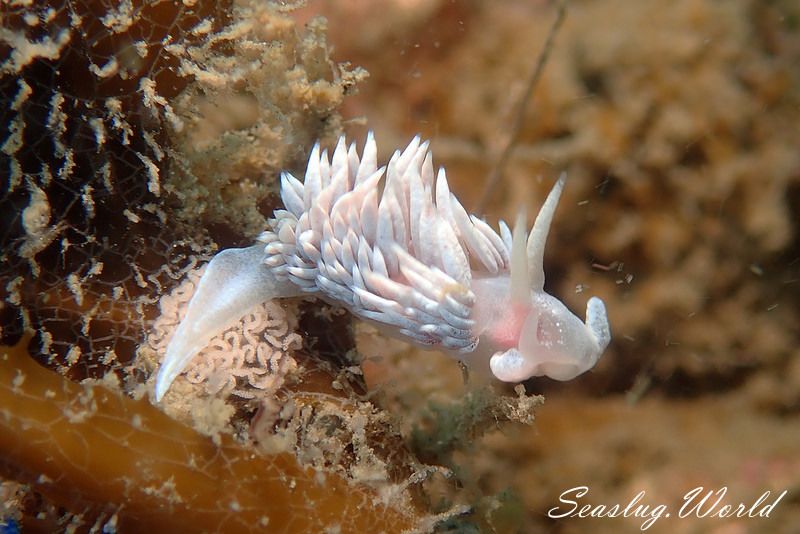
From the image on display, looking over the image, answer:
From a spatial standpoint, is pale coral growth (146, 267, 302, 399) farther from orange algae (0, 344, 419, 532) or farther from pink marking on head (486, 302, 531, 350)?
pink marking on head (486, 302, 531, 350)

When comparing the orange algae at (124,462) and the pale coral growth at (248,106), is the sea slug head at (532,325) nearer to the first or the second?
the orange algae at (124,462)

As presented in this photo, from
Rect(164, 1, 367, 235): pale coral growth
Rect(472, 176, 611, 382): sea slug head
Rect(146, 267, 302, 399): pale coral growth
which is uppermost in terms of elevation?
Rect(164, 1, 367, 235): pale coral growth

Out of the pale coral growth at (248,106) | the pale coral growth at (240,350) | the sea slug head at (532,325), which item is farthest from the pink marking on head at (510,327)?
the pale coral growth at (248,106)

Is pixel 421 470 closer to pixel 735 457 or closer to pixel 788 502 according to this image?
pixel 735 457

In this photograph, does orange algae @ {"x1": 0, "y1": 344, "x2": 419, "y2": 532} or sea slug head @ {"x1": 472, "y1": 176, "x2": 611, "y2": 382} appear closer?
orange algae @ {"x1": 0, "y1": 344, "x2": 419, "y2": 532}

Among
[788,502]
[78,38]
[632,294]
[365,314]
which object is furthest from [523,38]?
[788,502]

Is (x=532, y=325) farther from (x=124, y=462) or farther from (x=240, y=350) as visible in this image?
(x=124, y=462)

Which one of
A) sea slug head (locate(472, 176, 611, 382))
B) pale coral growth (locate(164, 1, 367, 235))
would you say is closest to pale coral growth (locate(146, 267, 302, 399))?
pale coral growth (locate(164, 1, 367, 235))
